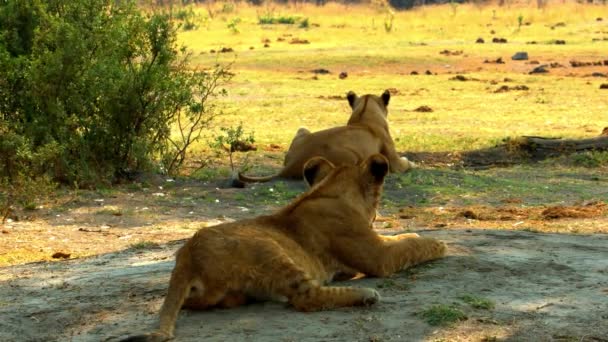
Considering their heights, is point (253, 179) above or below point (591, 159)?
above

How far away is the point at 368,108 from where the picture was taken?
1288cm

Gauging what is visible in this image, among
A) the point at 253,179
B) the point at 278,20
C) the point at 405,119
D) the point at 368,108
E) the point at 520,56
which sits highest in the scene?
the point at 368,108

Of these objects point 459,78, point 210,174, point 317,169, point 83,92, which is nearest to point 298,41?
point 459,78

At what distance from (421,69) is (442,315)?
22.6 metres

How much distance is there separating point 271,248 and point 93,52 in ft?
23.8

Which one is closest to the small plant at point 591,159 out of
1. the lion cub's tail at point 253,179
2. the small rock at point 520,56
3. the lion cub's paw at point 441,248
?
the lion cub's tail at point 253,179

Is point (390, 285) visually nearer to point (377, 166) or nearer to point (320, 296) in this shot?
point (320, 296)

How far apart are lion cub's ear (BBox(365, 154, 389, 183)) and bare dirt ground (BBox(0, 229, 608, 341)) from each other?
1.96 feet

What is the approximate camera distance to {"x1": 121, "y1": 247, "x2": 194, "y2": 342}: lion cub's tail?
5.11 meters

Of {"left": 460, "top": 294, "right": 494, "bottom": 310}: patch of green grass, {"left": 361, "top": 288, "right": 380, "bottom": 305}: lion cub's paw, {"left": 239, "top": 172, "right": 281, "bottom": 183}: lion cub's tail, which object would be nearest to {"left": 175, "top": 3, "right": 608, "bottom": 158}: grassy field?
{"left": 239, "top": 172, "right": 281, "bottom": 183}: lion cub's tail

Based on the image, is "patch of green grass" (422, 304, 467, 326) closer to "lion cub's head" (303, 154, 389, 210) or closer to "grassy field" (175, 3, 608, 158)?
"lion cub's head" (303, 154, 389, 210)

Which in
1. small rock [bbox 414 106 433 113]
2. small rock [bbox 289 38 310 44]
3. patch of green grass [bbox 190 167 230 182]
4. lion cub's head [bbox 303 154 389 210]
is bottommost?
small rock [bbox 289 38 310 44]

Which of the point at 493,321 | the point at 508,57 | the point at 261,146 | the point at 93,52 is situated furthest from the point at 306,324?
the point at 508,57

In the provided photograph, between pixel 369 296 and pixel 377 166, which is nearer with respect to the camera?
pixel 369 296
